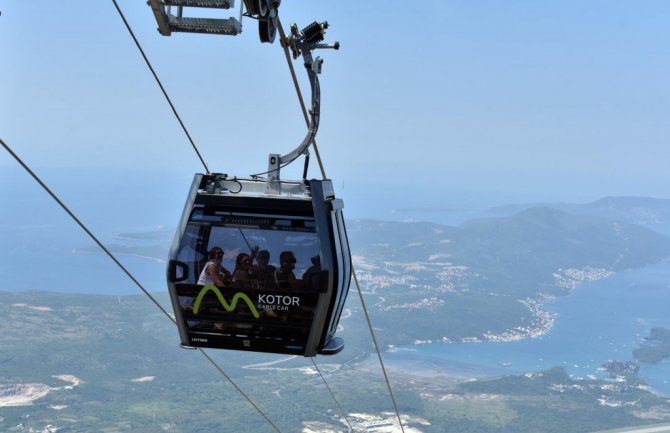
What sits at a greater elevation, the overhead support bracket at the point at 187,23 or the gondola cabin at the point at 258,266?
the overhead support bracket at the point at 187,23

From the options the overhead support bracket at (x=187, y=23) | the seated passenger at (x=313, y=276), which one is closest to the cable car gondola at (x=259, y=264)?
the seated passenger at (x=313, y=276)

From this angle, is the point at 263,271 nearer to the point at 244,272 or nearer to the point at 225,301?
the point at 244,272

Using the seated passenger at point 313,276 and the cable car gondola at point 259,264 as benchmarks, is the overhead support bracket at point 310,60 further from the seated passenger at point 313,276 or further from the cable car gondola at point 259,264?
the seated passenger at point 313,276

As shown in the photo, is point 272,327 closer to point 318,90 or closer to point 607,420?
point 318,90

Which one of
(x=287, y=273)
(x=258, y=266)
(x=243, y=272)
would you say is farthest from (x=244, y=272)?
(x=287, y=273)

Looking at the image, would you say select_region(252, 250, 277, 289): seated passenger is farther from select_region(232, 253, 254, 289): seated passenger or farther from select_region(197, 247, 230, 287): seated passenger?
select_region(197, 247, 230, 287): seated passenger

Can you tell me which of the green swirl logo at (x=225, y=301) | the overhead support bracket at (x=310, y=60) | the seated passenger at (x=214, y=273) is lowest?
the green swirl logo at (x=225, y=301)

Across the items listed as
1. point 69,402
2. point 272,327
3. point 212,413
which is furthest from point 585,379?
point 272,327
